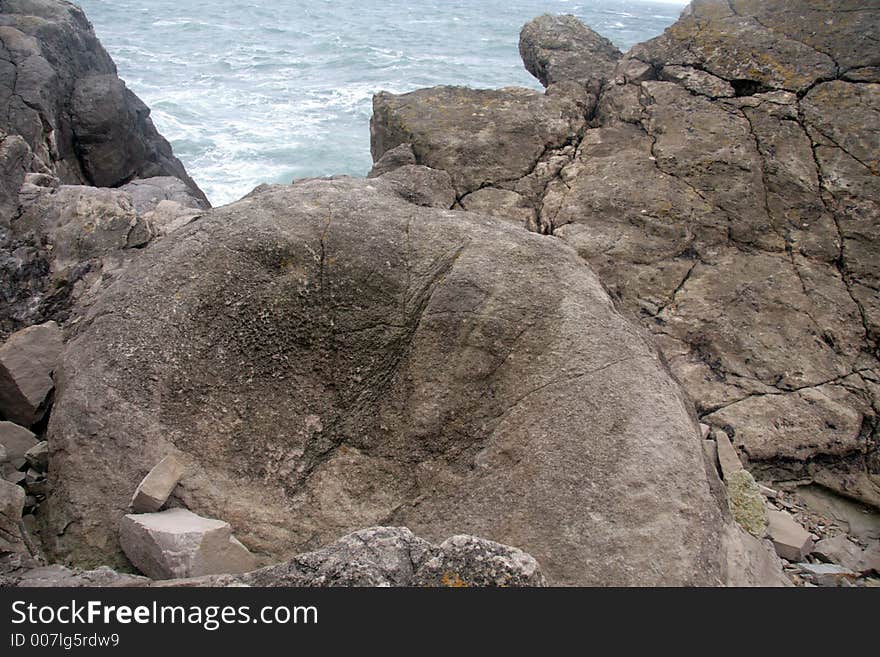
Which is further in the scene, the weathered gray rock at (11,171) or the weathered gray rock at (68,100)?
the weathered gray rock at (68,100)

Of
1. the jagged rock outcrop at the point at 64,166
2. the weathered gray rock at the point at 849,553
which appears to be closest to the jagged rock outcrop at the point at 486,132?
the jagged rock outcrop at the point at 64,166

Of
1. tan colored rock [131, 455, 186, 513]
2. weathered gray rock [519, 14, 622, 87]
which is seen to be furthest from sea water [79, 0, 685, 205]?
tan colored rock [131, 455, 186, 513]

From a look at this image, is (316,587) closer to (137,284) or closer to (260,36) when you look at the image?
(137,284)

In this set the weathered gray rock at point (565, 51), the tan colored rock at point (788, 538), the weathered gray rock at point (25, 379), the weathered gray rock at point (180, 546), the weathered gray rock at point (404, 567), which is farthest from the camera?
the weathered gray rock at point (565, 51)

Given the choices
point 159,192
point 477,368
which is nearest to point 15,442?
point 477,368

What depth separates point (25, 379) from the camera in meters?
4.43

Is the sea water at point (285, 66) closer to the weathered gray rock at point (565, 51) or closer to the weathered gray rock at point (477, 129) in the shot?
the weathered gray rock at point (565, 51)

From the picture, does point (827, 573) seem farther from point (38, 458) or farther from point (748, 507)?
point (38, 458)

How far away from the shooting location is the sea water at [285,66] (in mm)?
25609

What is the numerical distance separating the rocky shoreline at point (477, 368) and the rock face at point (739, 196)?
3 centimetres

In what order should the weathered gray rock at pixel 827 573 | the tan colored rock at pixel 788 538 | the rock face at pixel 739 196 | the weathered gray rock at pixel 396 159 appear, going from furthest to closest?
the weathered gray rock at pixel 396 159, the rock face at pixel 739 196, the tan colored rock at pixel 788 538, the weathered gray rock at pixel 827 573

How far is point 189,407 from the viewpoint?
161 inches

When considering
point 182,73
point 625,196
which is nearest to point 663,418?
point 625,196

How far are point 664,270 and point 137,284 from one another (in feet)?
15.2
